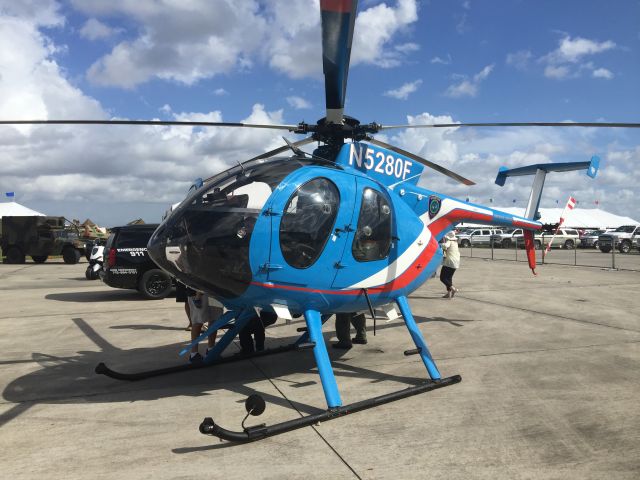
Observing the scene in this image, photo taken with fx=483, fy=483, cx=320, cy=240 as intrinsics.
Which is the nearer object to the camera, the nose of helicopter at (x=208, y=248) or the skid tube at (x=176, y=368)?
the nose of helicopter at (x=208, y=248)

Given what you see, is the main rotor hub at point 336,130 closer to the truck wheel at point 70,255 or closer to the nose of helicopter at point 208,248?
the nose of helicopter at point 208,248

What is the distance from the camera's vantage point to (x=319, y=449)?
3.76m

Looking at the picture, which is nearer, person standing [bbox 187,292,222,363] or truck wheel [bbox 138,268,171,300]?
person standing [bbox 187,292,222,363]

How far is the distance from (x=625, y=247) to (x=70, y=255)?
35024 mm

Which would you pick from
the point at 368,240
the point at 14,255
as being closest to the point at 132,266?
the point at 368,240

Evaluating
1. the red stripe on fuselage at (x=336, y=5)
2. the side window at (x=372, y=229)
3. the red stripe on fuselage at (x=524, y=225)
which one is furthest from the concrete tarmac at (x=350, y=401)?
the red stripe on fuselage at (x=336, y=5)

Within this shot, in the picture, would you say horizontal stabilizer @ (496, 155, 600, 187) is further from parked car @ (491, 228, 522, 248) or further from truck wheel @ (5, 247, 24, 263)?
parked car @ (491, 228, 522, 248)

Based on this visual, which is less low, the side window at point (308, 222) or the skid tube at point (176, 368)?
the side window at point (308, 222)

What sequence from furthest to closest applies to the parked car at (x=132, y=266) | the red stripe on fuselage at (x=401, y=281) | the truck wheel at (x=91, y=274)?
1. the truck wheel at (x=91, y=274)
2. the parked car at (x=132, y=266)
3. the red stripe on fuselage at (x=401, y=281)

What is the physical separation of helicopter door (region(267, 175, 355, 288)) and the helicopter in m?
0.01

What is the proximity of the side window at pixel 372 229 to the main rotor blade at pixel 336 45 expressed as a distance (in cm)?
105

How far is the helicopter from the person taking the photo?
4.46 metres

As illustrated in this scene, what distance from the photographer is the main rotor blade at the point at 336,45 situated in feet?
11.7

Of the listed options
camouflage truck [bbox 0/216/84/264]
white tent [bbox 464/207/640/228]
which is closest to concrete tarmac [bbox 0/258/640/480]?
camouflage truck [bbox 0/216/84/264]
